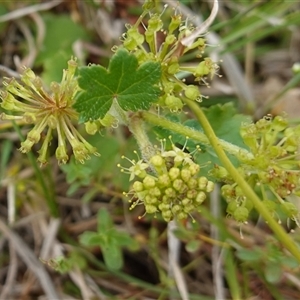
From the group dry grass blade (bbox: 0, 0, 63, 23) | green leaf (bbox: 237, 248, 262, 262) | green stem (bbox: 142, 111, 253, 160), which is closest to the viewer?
green stem (bbox: 142, 111, 253, 160)

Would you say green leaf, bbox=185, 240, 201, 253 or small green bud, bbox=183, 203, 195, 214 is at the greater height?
small green bud, bbox=183, 203, 195, 214

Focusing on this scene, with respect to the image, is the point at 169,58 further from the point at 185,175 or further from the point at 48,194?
the point at 48,194

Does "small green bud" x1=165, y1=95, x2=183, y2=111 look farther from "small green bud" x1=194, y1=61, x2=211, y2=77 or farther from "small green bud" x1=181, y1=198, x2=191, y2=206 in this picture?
"small green bud" x1=181, y1=198, x2=191, y2=206

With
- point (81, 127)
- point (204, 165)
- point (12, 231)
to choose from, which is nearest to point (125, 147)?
point (81, 127)

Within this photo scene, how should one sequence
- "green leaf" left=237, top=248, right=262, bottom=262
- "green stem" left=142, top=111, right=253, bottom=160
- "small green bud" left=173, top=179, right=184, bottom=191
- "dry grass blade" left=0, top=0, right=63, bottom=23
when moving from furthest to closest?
"dry grass blade" left=0, top=0, right=63, bottom=23
"green leaf" left=237, top=248, right=262, bottom=262
"green stem" left=142, top=111, right=253, bottom=160
"small green bud" left=173, top=179, right=184, bottom=191

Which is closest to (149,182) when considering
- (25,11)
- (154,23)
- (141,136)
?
(141,136)

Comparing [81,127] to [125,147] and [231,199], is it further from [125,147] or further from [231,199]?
[231,199]

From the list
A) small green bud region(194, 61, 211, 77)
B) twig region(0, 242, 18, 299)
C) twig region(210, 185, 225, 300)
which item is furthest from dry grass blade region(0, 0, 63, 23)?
small green bud region(194, 61, 211, 77)
